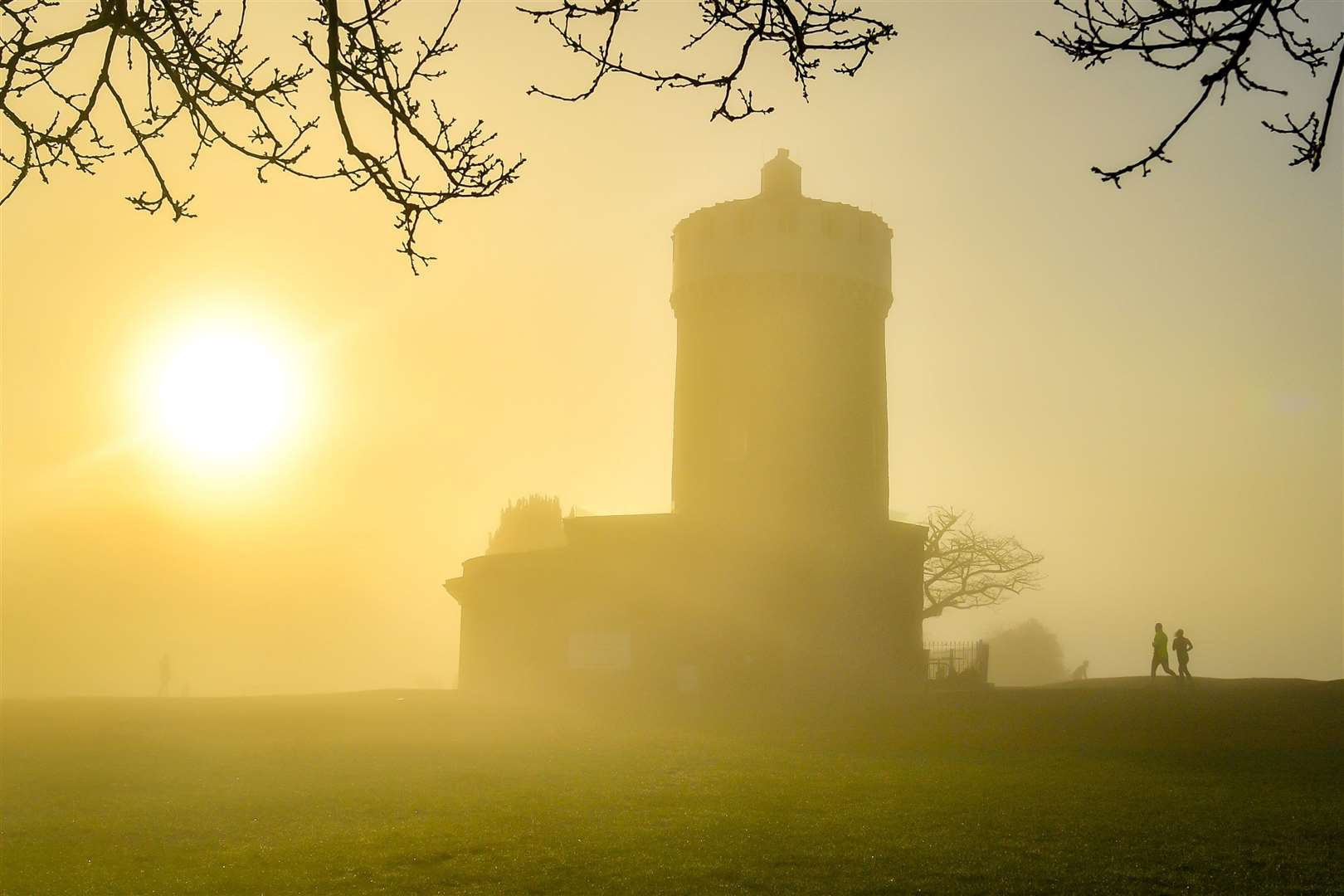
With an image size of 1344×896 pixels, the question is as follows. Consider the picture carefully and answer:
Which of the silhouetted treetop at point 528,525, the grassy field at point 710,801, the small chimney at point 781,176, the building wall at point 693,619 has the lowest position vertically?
the grassy field at point 710,801

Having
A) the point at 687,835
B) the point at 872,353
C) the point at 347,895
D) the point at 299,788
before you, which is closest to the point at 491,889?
the point at 347,895

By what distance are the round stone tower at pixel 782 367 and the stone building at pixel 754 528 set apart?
0.05 metres

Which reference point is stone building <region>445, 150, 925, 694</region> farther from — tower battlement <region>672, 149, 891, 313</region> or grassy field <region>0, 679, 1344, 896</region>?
grassy field <region>0, 679, 1344, 896</region>

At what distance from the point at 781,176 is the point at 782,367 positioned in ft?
20.3

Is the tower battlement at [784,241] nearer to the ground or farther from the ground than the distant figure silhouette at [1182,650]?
farther from the ground

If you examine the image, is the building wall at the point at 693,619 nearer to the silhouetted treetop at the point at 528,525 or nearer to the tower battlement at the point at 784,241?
the tower battlement at the point at 784,241

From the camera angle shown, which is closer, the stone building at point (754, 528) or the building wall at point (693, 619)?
the building wall at point (693, 619)

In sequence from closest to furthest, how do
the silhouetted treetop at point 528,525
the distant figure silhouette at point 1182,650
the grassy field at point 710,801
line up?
the grassy field at point 710,801 < the distant figure silhouette at point 1182,650 < the silhouetted treetop at point 528,525

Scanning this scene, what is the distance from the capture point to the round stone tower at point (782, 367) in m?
34.7

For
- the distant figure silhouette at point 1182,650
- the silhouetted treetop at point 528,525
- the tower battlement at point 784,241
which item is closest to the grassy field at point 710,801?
the distant figure silhouette at point 1182,650

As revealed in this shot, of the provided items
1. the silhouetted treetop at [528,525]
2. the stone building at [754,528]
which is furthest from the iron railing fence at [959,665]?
the silhouetted treetop at [528,525]

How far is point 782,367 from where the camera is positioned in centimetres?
3497

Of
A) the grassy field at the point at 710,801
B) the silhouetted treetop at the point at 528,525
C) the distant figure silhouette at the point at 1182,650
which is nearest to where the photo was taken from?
the grassy field at the point at 710,801

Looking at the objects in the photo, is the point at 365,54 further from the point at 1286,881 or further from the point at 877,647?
the point at 877,647
